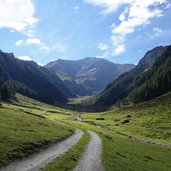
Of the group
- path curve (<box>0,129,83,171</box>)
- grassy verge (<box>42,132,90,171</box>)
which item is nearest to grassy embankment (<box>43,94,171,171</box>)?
grassy verge (<box>42,132,90,171</box>)

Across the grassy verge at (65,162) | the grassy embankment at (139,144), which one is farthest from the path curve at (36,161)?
the grassy embankment at (139,144)

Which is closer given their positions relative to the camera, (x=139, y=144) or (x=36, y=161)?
(x=36, y=161)

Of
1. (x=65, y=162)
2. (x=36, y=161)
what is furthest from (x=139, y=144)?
(x=36, y=161)

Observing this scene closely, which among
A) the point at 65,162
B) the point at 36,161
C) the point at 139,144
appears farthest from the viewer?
the point at 139,144

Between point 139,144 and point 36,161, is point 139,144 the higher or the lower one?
the higher one

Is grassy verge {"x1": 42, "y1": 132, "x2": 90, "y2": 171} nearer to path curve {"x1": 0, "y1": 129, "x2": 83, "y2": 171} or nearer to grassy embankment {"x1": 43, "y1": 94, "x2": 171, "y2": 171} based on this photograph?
path curve {"x1": 0, "y1": 129, "x2": 83, "y2": 171}

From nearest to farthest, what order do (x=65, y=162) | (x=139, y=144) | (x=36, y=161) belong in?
(x=36, y=161)
(x=65, y=162)
(x=139, y=144)

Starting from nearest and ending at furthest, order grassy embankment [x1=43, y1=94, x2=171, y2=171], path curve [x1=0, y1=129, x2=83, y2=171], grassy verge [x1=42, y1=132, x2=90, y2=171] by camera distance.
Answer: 1. path curve [x1=0, y1=129, x2=83, y2=171]
2. grassy verge [x1=42, y1=132, x2=90, y2=171]
3. grassy embankment [x1=43, y1=94, x2=171, y2=171]

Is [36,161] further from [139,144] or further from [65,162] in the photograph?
[139,144]

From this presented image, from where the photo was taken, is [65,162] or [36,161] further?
[65,162]

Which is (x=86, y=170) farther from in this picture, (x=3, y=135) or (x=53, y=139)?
(x=53, y=139)

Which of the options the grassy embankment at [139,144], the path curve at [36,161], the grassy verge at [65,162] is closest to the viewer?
the path curve at [36,161]

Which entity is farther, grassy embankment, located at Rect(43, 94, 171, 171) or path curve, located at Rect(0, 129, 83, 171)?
grassy embankment, located at Rect(43, 94, 171, 171)

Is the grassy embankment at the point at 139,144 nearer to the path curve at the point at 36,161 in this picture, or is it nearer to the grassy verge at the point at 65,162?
the grassy verge at the point at 65,162
